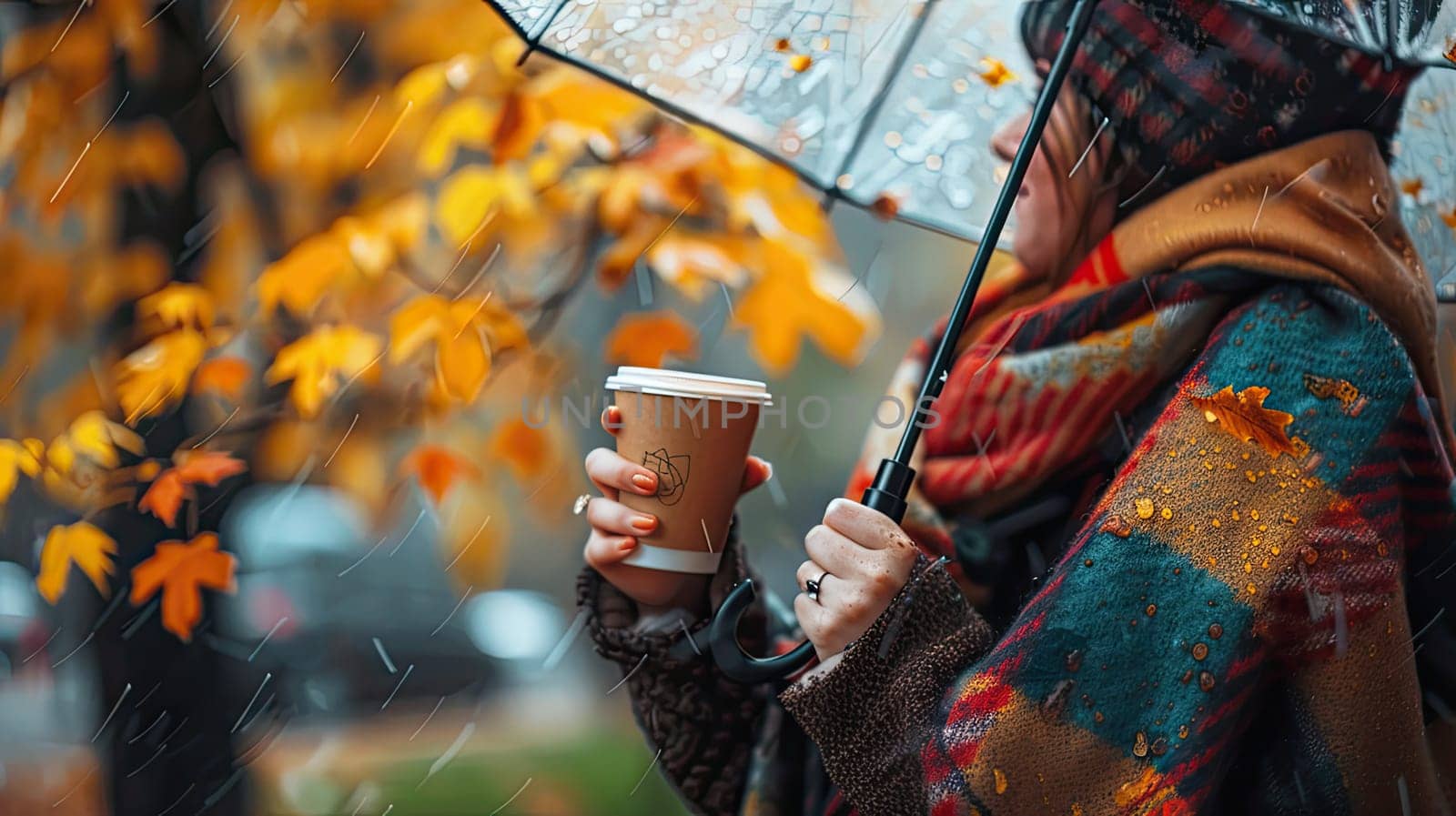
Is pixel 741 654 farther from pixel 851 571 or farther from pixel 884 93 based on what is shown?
pixel 884 93

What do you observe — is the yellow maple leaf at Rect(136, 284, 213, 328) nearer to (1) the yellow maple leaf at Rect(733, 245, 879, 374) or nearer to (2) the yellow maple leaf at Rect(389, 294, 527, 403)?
(2) the yellow maple leaf at Rect(389, 294, 527, 403)

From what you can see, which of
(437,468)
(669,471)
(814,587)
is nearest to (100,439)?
(437,468)

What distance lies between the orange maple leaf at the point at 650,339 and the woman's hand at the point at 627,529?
0.35 feet

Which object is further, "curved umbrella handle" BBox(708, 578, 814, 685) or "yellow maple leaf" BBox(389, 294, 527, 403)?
"yellow maple leaf" BBox(389, 294, 527, 403)

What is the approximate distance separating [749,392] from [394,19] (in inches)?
25.8

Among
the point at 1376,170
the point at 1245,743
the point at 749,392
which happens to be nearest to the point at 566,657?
the point at 749,392

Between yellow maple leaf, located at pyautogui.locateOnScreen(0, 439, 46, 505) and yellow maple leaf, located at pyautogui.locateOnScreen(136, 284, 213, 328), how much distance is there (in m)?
0.24

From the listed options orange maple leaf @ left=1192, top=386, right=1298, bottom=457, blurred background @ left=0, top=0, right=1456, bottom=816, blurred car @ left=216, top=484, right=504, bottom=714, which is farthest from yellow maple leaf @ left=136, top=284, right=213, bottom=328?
orange maple leaf @ left=1192, top=386, right=1298, bottom=457

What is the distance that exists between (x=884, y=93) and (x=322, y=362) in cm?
72

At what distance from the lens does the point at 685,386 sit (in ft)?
3.42

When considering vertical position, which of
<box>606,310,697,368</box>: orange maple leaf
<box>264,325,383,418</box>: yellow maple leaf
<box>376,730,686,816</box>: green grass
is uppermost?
<box>606,310,697,368</box>: orange maple leaf

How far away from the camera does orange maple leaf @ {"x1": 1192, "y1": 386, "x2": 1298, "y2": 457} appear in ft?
3.02

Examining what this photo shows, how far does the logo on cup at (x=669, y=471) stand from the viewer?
3.51 feet

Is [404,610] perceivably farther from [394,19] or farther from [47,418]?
[394,19]
